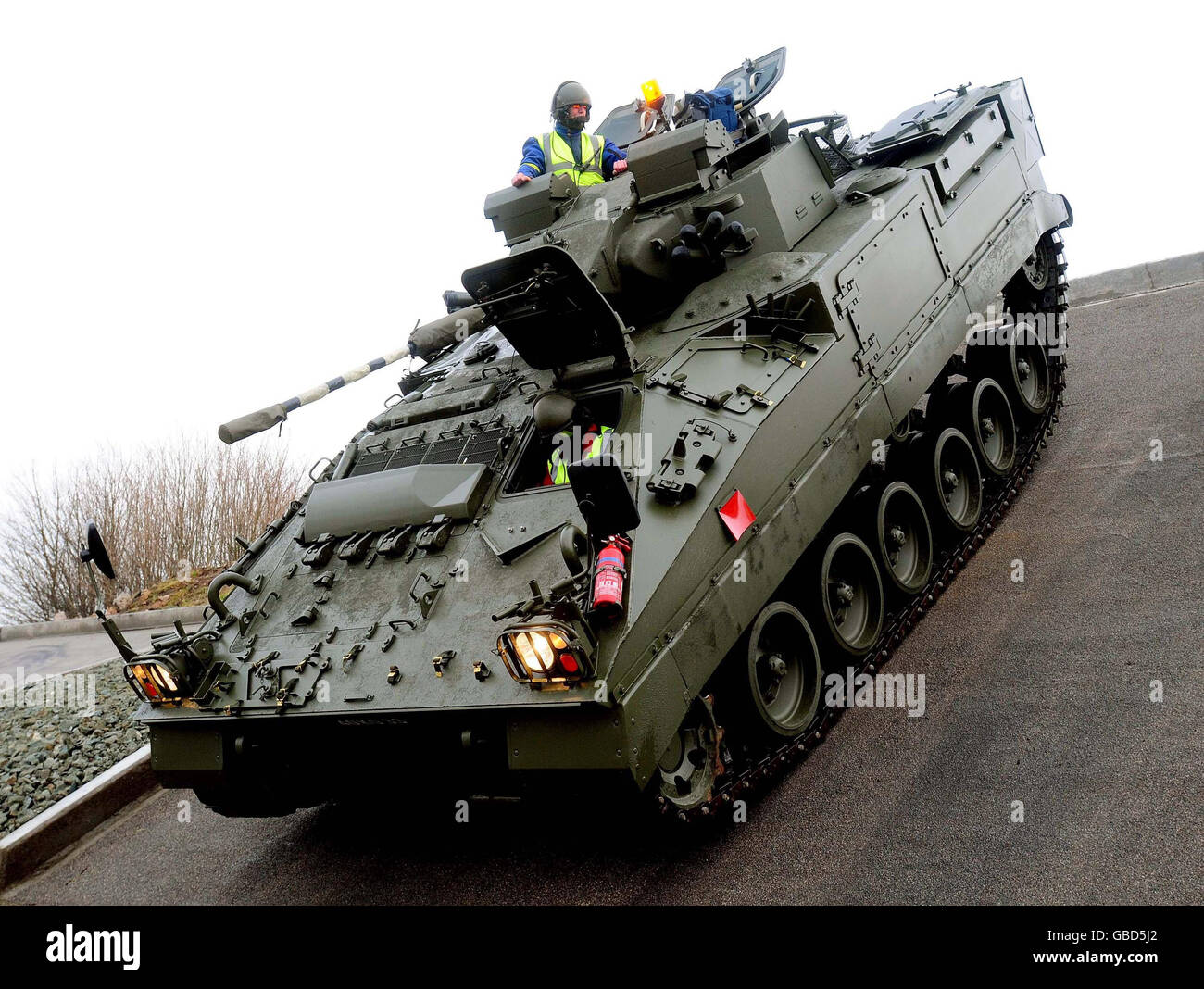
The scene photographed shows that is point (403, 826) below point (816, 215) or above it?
below

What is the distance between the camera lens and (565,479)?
573cm

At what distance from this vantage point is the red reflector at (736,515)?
5105 millimetres

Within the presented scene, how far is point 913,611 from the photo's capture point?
684cm

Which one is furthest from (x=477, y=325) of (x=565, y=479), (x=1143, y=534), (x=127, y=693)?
(x=1143, y=534)

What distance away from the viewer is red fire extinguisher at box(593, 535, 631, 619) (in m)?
4.45

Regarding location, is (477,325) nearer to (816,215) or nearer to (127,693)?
(816,215)

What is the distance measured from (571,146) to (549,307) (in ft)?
10.7

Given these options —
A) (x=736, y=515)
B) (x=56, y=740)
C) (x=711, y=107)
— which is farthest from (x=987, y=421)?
(x=56, y=740)

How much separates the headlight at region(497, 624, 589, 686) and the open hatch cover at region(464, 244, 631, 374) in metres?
2.09

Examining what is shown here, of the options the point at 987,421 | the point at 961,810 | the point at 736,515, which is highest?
the point at 736,515

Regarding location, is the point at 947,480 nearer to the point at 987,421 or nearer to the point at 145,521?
the point at 987,421

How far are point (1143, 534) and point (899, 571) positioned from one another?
165cm

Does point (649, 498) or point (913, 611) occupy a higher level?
point (649, 498)

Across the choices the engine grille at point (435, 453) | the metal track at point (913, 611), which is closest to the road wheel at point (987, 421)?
the metal track at point (913, 611)
